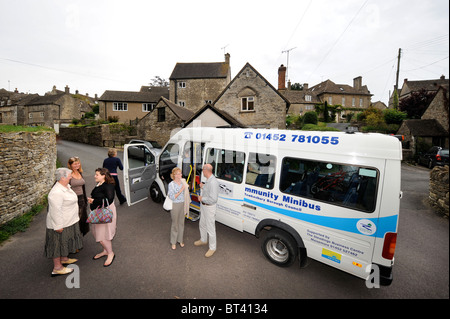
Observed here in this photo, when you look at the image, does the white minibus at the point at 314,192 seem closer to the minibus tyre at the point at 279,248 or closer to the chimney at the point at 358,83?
the minibus tyre at the point at 279,248

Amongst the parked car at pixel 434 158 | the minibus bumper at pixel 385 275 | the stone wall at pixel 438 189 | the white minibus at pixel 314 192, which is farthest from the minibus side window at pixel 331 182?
the parked car at pixel 434 158

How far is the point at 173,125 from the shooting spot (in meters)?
22.2

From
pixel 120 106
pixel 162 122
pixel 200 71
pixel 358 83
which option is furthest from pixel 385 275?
pixel 358 83

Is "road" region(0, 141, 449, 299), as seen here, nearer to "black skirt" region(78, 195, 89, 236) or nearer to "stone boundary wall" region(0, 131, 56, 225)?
"black skirt" region(78, 195, 89, 236)

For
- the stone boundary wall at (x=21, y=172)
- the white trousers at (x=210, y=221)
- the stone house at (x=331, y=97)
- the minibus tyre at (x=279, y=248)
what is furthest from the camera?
the stone house at (x=331, y=97)

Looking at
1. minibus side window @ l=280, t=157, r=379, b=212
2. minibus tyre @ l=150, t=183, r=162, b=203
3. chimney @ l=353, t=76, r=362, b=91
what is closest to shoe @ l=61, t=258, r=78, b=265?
minibus tyre @ l=150, t=183, r=162, b=203

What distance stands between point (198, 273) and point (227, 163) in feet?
8.19

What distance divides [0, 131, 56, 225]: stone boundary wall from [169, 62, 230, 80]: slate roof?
27642mm

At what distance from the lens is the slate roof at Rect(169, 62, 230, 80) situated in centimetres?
3178

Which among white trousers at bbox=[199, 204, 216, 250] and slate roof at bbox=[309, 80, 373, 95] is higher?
slate roof at bbox=[309, 80, 373, 95]

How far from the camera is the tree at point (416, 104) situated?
90.5ft

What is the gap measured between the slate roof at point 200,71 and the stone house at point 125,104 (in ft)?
18.3

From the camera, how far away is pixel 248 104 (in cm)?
1936
